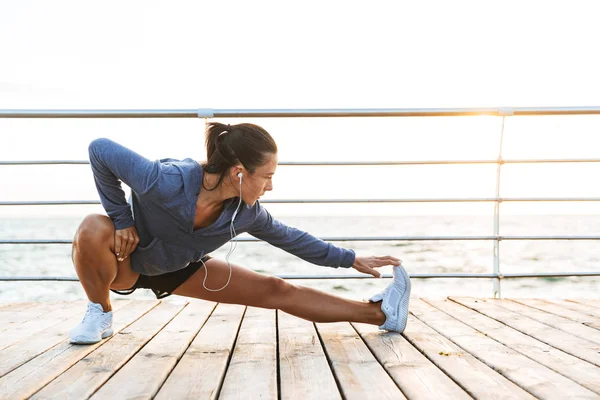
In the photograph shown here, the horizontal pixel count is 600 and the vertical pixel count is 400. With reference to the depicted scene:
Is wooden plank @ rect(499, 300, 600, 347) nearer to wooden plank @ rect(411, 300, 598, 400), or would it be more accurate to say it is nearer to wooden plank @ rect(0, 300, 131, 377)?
wooden plank @ rect(411, 300, 598, 400)

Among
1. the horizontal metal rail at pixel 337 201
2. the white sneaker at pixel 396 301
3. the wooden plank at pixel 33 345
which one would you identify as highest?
the horizontal metal rail at pixel 337 201

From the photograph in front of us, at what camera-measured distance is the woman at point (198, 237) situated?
1904 millimetres

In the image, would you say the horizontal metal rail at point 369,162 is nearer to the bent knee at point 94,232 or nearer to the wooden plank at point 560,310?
the wooden plank at point 560,310

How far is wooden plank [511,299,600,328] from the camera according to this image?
2.51 m

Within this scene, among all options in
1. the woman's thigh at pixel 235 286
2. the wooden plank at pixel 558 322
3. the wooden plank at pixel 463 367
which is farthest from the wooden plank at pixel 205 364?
the wooden plank at pixel 558 322

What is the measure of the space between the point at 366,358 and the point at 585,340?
30.3 inches

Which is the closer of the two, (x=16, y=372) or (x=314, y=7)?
(x=16, y=372)

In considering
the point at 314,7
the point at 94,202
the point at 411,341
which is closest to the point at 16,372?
the point at 411,341

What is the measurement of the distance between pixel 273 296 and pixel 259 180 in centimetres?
50

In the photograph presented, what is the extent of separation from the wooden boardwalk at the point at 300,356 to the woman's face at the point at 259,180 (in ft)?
1.53

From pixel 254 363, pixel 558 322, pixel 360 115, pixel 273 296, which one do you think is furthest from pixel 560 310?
pixel 254 363

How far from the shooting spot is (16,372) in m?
1.70

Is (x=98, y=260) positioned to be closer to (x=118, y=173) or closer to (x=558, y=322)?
(x=118, y=173)

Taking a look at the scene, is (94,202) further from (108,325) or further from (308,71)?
(308,71)
